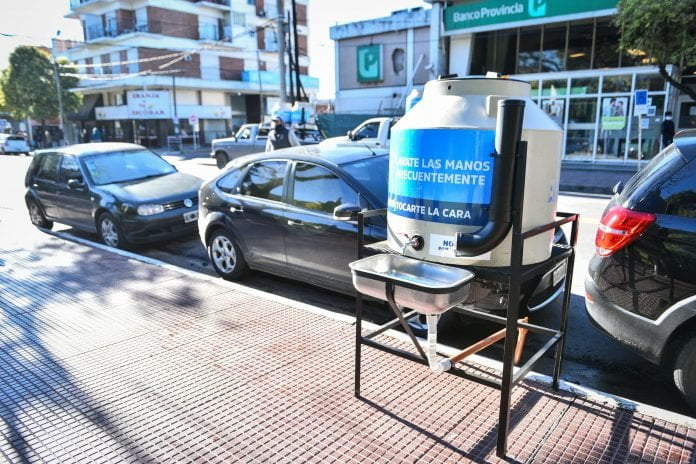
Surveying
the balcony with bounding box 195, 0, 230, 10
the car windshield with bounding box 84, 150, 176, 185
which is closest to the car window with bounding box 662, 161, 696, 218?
the car windshield with bounding box 84, 150, 176, 185

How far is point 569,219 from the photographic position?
10.2 feet

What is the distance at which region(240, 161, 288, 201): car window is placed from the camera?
575cm

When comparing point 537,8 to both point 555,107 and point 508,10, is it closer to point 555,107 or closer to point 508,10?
point 508,10

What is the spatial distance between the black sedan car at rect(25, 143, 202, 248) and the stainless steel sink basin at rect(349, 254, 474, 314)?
18.6ft

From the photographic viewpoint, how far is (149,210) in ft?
25.4

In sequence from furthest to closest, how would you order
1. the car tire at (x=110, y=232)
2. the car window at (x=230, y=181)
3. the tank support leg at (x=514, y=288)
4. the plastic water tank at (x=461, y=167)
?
the car tire at (x=110, y=232)
the car window at (x=230, y=181)
the plastic water tank at (x=461, y=167)
the tank support leg at (x=514, y=288)

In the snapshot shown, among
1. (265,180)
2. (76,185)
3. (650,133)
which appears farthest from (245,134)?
(265,180)

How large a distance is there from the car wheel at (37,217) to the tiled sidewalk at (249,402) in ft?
18.0

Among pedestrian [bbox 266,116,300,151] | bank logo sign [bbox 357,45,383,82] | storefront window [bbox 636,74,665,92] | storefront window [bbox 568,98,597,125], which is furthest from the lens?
bank logo sign [bbox 357,45,383,82]

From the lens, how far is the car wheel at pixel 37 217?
9805 millimetres

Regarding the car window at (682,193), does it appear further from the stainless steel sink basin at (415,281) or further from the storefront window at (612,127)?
the storefront window at (612,127)

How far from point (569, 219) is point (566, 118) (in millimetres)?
19252

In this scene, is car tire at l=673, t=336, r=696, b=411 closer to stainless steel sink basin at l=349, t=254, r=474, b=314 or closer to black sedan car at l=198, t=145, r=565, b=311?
black sedan car at l=198, t=145, r=565, b=311

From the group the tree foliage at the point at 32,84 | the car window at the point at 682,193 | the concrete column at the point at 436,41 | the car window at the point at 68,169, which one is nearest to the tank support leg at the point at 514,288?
the car window at the point at 682,193
